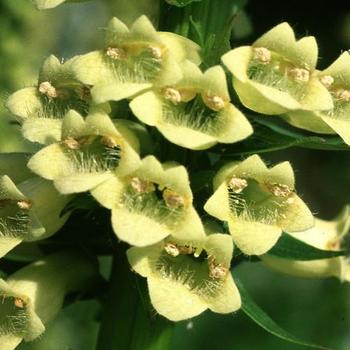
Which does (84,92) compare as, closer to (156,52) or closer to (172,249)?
(156,52)

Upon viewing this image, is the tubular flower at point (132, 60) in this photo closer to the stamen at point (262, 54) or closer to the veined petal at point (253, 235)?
the stamen at point (262, 54)

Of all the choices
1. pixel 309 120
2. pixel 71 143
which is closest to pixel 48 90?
pixel 71 143

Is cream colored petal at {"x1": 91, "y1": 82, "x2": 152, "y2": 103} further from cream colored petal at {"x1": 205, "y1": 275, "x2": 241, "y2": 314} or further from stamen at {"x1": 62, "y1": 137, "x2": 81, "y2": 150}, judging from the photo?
cream colored petal at {"x1": 205, "y1": 275, "x2": 241, "y2": 314}

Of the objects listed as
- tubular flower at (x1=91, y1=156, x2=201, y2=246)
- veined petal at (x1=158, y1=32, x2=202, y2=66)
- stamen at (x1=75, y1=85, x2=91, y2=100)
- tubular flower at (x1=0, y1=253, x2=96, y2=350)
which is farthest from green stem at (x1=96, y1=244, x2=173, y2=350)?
veined petal at (x1=158, y1=32, x2=202, y2=66)

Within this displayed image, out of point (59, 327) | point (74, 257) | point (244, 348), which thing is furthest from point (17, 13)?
point (74, 257)

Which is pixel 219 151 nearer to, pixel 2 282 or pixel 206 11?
pixel 206 11

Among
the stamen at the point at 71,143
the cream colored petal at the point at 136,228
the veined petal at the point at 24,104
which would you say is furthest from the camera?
the veined petal at the point at 24,104

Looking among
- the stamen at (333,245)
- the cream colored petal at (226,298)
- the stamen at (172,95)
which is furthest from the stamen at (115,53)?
the stamen at (333,245)
